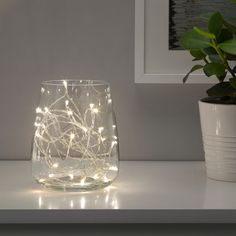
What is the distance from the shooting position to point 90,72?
3.75ft

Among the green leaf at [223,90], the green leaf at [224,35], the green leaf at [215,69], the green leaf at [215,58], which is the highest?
the green leaf at [224,35]

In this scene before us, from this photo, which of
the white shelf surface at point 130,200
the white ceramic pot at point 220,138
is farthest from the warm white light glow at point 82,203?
the white ceramic pot at point 220,138

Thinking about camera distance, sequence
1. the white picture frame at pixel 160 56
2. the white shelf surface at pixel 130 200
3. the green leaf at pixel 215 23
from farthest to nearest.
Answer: the white picture frame at pixel 160 56
the green leaf at pixel 215 23
the white shelf surface at pixel 130 200

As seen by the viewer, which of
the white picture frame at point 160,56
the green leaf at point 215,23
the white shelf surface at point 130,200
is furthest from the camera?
the white picture frame at point 160,56

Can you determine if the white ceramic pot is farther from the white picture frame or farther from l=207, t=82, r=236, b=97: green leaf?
the white picture frame

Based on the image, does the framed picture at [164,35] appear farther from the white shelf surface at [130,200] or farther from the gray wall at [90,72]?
the white shelf surface at [130,200]

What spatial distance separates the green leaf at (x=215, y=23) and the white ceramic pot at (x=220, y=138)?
0.13m

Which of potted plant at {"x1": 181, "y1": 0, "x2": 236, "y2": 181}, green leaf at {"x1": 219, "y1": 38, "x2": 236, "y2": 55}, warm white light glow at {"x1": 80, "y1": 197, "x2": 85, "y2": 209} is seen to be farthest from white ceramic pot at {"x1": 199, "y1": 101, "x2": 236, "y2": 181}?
warm white light glow at {"x1": 80, "y1": 197, "x2": 85, "y2": 209}

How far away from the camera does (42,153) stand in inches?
37.2

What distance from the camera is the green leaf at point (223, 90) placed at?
99 cm

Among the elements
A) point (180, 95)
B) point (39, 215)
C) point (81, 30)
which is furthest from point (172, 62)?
point (39, 215)

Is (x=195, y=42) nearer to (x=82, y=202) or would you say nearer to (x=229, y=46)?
(x=229, y=46)

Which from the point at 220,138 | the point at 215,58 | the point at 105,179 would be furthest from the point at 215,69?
the point at 105,179

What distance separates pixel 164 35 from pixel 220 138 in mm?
248
